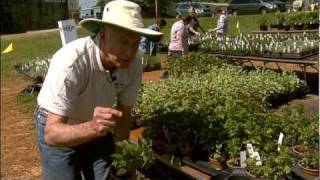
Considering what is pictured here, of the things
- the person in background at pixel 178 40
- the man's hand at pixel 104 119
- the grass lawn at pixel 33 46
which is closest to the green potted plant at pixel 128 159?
the man's hand at pixel 104 119

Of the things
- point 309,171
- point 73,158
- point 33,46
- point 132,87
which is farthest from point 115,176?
point 33,46

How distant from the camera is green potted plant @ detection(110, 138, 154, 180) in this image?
2.70 metres

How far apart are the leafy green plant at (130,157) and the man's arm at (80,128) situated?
0.52m

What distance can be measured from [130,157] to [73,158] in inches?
14.3

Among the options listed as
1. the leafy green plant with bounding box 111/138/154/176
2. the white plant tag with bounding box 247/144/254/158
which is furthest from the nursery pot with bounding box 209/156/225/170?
the leafy green plant with bounding box 111/138/154/176

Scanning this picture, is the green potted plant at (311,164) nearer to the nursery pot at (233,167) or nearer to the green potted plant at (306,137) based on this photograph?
the green potted plant at (306,137)

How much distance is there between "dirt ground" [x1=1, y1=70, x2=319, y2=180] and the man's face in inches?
115

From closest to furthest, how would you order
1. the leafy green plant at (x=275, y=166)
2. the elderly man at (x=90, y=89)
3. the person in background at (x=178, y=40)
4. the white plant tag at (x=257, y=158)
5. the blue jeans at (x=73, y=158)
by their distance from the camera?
1. the elderly man at (x=90, y=89)
2. the blue jeans at (x=73, y=158)
3. the leafy green plant at (x=275, y=166)
4. the white plant tag at (x=257, y=158)
5. the person in background at (x=178, y=40)

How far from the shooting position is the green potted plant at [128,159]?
2701 mm

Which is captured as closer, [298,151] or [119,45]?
[119,45]

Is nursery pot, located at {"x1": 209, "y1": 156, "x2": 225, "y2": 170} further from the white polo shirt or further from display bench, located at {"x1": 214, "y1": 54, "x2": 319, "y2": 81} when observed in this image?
display bench, located at {"x1": 214, "y1": 54, "x2": 319, "y2": 81}

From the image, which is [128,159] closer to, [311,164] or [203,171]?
[203,171]

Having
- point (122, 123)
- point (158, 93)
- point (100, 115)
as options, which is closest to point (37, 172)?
point (158, 93)

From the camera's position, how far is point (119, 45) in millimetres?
2283
